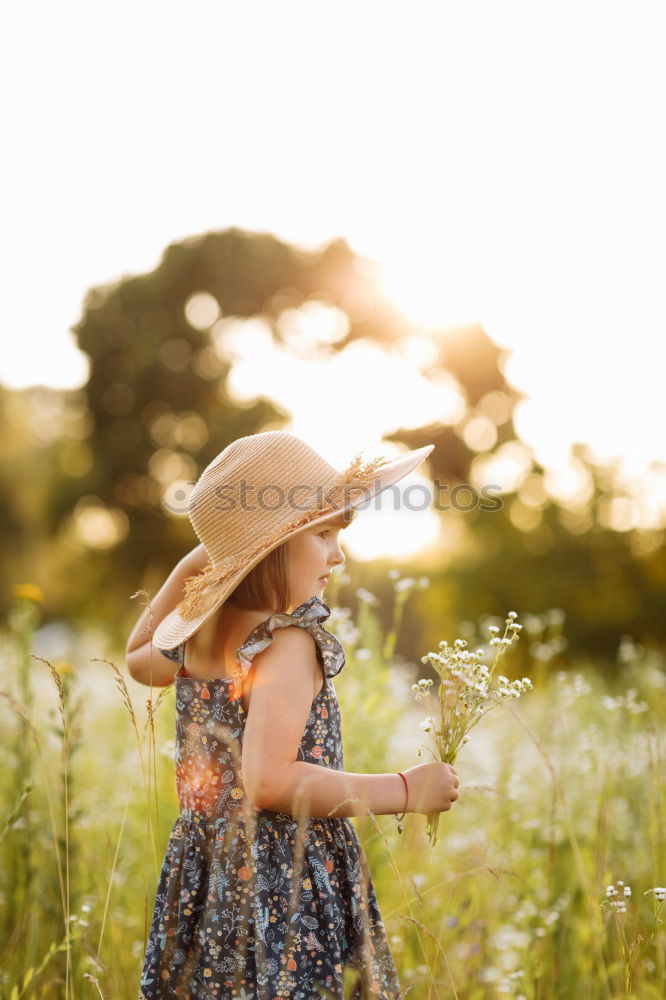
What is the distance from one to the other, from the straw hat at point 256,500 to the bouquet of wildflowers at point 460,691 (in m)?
0.45

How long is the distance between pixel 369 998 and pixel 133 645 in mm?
1088

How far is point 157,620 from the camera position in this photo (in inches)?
93.0

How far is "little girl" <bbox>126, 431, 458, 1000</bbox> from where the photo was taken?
1.74 m

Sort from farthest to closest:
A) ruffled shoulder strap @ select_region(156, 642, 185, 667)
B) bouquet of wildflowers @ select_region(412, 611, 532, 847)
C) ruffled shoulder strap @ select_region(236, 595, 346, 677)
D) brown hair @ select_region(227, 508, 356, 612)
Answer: ruffled shoulder strap @ select_region(156, 642, 185, 667)
brown hair @ select_region(227, 508, 356, 612)
ruffled shoulder strap @ select_region(236, 595, 346, 677)
bouquet of wildflowers @ select_region(412, 611, 532, 847)

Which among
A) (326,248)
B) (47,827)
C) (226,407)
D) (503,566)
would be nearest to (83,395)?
(226,407)

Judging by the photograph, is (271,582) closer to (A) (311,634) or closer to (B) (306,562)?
(B) (306,562)

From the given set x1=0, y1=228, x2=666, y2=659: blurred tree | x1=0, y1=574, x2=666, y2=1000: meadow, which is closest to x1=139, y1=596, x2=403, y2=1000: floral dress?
x1=0, y1=574, x2=666, y2=1000: meadow

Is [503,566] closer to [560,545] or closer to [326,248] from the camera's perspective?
[560,545]

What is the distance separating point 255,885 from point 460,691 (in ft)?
2.16

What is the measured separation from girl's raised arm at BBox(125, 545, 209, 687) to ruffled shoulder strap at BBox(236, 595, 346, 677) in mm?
527

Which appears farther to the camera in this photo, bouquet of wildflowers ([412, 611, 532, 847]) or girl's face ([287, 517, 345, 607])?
girl's face ([287, 517, 345, 607])

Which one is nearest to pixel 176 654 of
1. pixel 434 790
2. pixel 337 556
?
pixel 337 556

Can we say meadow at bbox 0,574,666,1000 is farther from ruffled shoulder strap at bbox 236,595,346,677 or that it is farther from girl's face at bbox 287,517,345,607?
girl's face at bbox 287,517,345,607

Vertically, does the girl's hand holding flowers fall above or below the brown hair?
below
